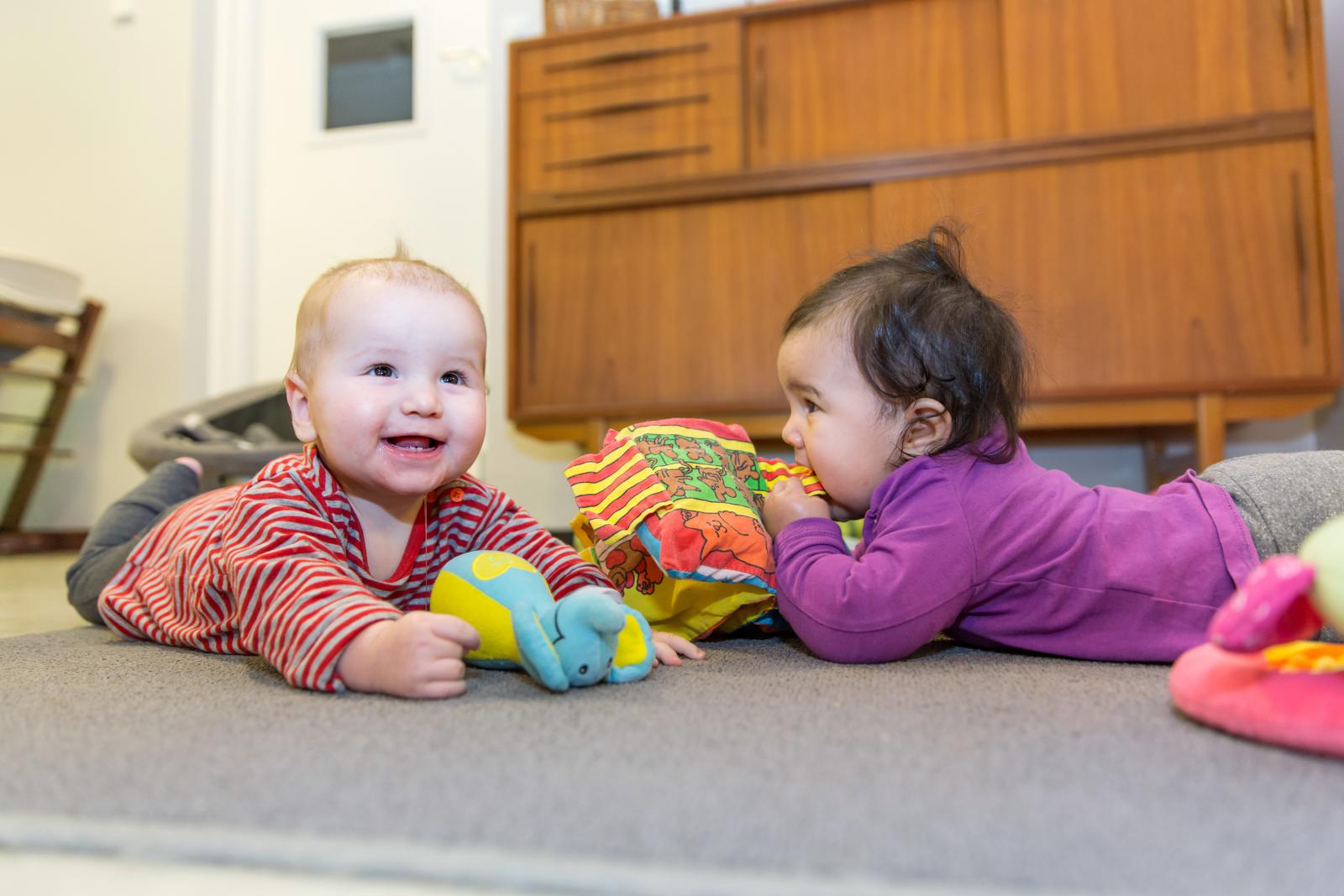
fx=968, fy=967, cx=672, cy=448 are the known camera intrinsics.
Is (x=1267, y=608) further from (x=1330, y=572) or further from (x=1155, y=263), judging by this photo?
(x=1155, y=263)

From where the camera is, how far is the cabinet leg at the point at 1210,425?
5.79 ft

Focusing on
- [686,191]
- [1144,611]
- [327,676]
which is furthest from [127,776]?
[686,191]

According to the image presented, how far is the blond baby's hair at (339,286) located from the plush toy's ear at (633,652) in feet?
1.05

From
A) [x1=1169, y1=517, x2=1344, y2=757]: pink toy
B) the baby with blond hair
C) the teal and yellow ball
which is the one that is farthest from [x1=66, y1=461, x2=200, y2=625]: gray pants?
[x1=1169, y1=517, x2=1344, y2=757]: pink toy

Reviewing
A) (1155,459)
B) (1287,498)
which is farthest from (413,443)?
(1155,459)

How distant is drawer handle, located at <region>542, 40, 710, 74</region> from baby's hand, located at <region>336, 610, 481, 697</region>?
1713mm

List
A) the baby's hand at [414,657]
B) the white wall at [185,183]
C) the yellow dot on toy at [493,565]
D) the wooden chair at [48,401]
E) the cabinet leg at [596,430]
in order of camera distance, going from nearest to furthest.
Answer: the baby's hand at [414,657], the yellow dot on toy at [493,565], the cabinet leg at [596,430], the wooden chair at [48,401], the white wall at [185,183]

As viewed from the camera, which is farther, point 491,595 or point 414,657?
point 491,595

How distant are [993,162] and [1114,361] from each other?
45cm

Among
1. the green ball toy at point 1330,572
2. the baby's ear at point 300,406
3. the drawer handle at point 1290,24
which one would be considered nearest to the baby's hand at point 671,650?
the baby's ear at point 300,406

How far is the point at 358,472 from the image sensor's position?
2.70ft

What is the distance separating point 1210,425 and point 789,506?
122 cm

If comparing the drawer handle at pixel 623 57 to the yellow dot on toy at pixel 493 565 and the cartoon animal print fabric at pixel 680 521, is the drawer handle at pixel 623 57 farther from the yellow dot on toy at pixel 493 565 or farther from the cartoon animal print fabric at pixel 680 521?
the yellow dot on toy at pixel 493 565

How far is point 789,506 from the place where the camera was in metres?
0.94
